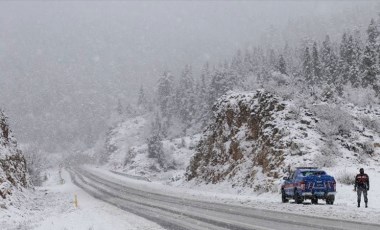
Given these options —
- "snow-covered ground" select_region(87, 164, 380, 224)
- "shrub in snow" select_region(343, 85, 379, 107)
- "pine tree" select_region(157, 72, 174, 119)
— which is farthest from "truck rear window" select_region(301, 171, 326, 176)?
"pine tree" select_region(157, 72, 174, 119)

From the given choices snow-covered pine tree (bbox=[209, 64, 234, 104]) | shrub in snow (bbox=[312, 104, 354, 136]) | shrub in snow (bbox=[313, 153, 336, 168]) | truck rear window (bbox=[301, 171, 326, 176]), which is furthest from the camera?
snow-covered pine tree (bbox=[209, 64, 234, 104])

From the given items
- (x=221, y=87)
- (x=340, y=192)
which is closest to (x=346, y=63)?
(x=221, y=87)

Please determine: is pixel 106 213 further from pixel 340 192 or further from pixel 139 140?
pixel 139 140

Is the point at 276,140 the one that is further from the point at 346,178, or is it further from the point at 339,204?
the point at 339,204

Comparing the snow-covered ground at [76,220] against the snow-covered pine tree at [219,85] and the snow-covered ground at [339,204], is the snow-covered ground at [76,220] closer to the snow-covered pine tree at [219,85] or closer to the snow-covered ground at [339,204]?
the snow-covered ground at [339,204]

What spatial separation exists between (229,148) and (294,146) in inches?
341

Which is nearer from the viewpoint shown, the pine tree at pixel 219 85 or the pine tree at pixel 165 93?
the pine tree at pixel 219 85

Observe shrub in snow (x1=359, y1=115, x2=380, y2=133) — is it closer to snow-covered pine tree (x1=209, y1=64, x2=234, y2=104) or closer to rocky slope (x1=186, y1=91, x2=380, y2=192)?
rocky slope (x1=186, y1=91, x2=380, y2=192)

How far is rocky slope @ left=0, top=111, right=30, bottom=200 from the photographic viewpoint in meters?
25.9

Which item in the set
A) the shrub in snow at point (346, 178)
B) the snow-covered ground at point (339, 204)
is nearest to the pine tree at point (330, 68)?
the snow-covered ground at point (339, 204)

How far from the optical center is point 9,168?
3059 cm

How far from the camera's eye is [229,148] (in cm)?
3800

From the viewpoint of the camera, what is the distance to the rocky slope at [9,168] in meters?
25.9

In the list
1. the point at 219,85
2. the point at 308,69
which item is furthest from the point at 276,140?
the point at 219,85
